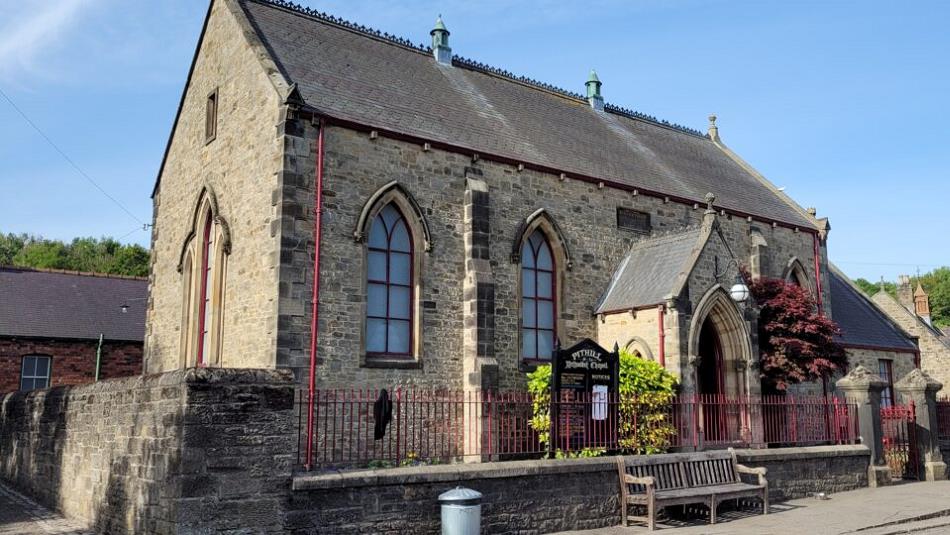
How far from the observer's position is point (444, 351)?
16.7m

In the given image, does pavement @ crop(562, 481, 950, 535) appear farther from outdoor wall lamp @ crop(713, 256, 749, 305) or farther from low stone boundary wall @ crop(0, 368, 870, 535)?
outdoor wall lamp @ crop(713, 256, 749, 305)

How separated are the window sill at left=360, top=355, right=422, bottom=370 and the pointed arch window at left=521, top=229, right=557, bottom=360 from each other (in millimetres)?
2982

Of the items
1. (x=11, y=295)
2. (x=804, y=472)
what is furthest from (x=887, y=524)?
(x=11, y=295)

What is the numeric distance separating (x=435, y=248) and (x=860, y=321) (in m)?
19.7

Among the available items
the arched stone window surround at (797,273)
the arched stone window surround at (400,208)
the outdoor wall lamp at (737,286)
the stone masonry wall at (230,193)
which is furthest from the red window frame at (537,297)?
the arched stone window surround at (797,273)

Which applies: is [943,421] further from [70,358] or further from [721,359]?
[70,358]

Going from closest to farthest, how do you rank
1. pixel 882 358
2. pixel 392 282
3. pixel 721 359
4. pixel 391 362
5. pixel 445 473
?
pixel 445 473 < pixel 391 362 < pixel 392 282 < pixel 721 359 < pixel 882 358

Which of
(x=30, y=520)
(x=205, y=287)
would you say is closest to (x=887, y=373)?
(x=205, y=287)

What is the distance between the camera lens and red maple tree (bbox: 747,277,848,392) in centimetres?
1988

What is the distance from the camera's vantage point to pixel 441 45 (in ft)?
75.3

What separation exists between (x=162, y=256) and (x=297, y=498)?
1289 centimetres

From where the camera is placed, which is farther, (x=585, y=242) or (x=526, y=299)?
(x=585, y=242)

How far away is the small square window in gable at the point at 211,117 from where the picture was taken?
18.5 meters

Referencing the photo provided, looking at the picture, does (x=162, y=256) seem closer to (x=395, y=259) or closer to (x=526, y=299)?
(x=395, y=259)
